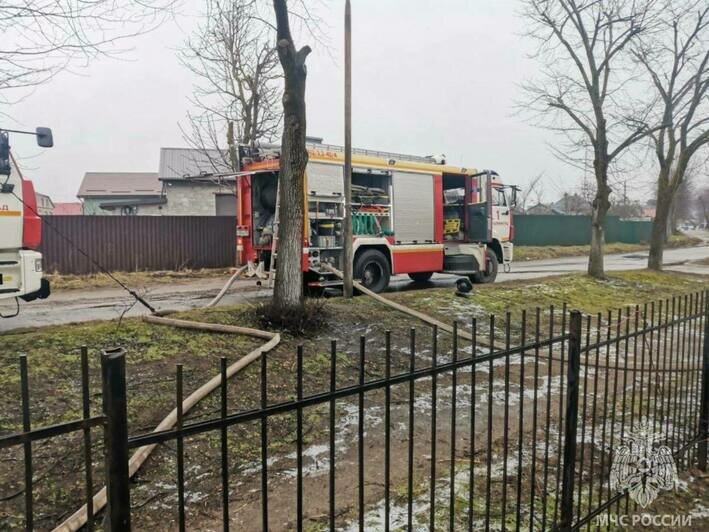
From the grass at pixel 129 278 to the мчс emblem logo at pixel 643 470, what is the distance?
12827mm

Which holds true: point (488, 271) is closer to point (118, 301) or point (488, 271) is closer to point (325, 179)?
point (325, 179)

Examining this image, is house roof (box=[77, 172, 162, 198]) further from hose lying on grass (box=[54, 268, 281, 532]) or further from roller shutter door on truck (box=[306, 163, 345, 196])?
hose lying on grass (box=[54, 268, 281, 532])

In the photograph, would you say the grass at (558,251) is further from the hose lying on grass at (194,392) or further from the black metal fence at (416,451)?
the black metal fence at (416,451)

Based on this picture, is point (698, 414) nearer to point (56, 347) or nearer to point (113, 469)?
point (113, 469)

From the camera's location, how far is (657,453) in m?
4.01

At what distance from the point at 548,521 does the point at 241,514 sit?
189 cm

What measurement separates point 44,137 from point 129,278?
9125 mm

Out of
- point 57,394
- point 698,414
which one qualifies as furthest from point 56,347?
point 698,414

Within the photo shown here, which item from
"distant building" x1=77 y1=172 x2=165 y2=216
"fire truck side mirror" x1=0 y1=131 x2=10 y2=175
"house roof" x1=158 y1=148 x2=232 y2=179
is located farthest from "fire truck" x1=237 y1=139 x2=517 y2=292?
"distant building" x1=77 y1=172 x2=165 y2=216

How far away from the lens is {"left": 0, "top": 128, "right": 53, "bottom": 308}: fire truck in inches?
263

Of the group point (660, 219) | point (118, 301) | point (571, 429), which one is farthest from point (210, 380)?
point (660, 219)

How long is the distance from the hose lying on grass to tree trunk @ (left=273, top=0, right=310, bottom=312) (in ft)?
2.55

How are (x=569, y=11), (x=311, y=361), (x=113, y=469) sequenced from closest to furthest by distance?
(x=113, y=469)
(x=311, y=361)
(x=569, y=11)

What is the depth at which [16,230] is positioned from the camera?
6.83m
